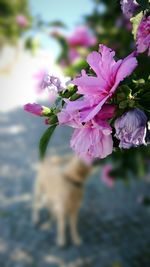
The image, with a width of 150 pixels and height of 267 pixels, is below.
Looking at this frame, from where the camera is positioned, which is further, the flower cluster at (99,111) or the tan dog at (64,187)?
the tan dog at (64,187)

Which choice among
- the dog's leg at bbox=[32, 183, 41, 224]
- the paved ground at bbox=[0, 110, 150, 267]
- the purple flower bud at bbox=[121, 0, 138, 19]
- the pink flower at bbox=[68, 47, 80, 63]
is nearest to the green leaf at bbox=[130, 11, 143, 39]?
the purple flower bud at bbox=[121, 0, 138, 19]

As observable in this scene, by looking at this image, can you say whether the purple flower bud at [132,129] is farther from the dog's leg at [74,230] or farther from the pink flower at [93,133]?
the dog's leg at [74,230]

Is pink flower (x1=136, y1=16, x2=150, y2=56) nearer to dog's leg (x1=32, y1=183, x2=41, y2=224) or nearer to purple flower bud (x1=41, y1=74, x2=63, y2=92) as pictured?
purple flower bud (x1=41, y1=74, x2=63, y2=92)

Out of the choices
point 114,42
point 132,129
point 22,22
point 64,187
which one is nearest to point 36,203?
point 64,187

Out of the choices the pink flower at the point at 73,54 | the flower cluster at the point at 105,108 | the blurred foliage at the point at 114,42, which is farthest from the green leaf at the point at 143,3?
the pink flower at the point at 73,54

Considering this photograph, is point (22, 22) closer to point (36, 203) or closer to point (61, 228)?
point (61, 228)
